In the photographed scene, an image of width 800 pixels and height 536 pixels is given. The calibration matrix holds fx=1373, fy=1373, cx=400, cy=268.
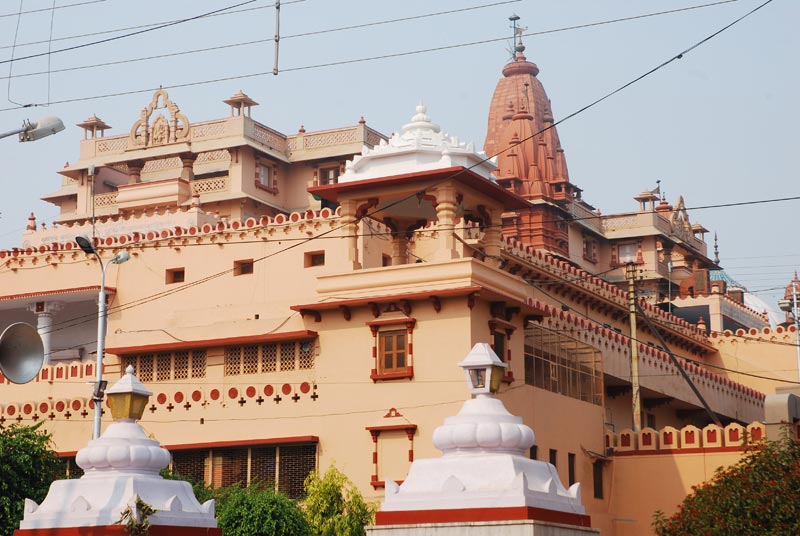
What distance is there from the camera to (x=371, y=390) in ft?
102

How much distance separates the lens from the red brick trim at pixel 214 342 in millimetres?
32219

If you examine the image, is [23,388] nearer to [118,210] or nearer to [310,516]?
[310,516]

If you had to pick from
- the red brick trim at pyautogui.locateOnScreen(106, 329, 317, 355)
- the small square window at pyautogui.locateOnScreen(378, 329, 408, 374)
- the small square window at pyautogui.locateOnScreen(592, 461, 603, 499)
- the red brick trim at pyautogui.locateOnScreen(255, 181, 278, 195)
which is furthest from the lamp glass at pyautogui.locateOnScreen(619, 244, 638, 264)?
the small square window at pyautogui.locateOnScreen(378, 329, 408, 374)

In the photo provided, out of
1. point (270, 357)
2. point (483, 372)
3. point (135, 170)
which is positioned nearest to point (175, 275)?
point (270, 357)

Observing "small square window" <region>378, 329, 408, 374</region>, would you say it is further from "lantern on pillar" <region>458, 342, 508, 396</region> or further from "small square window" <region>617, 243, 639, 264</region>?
"small square window" <region>617, 243, 639, 264</region>

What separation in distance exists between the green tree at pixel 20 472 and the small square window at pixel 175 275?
9.27m

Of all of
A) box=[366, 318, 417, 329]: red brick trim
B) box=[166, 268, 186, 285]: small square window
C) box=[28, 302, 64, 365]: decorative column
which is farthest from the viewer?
box=[28, 302, 64, 365]: decorative column

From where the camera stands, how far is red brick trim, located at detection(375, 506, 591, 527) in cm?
1345

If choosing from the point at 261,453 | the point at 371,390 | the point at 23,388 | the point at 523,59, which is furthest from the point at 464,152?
the point at 523,59

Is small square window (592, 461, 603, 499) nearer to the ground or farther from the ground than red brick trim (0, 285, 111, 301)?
nearer to the ground

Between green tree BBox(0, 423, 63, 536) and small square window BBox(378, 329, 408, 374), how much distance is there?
7535 millimetres

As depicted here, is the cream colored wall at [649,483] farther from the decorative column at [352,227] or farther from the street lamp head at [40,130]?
the street lamp head at [40,130]

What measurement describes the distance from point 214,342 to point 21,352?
19.4 metres

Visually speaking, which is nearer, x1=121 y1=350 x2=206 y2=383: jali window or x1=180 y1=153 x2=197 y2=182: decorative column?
x1=121 y1=350 x2=206 y2=383: jali window
